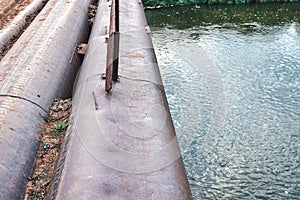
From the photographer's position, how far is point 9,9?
262 inches

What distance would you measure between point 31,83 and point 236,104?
4.36 meters

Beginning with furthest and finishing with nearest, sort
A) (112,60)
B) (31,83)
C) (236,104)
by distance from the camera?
(236,104), (31,83), (112,60)

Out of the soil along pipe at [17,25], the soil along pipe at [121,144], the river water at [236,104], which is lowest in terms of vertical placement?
the river water at [236,104]

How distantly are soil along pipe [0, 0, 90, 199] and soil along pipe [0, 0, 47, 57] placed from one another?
0.42 m

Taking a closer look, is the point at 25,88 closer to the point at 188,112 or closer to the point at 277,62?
the point at 188,112

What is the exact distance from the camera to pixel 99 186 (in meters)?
1.86

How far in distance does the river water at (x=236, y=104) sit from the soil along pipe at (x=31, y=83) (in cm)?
Result: 240

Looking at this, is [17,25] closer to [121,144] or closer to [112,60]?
[112,60]

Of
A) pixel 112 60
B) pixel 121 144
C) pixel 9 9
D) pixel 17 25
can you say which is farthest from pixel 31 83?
pixel 9 9

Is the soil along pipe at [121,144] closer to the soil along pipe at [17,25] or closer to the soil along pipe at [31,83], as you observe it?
the soil along pipe at [31,83]

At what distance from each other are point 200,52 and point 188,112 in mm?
3094

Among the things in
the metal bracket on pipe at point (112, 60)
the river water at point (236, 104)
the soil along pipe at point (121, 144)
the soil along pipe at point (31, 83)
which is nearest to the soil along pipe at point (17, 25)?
the soil along pipe at point (31, 83)

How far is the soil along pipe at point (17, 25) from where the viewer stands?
472 centimetres

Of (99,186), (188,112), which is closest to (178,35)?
(188,112)
